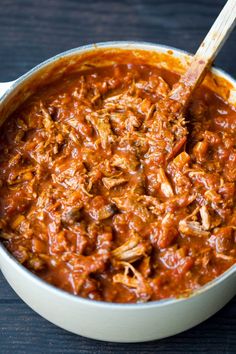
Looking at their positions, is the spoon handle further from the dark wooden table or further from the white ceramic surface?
the white ceramic surface

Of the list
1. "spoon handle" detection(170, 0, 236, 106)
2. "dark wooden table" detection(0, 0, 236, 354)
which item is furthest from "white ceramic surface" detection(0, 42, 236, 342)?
"dark wooden table" detection(0, 0, 236, 354)

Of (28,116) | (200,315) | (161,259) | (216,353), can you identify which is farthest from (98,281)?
(28,116)

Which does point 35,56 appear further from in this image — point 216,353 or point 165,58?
point 216,353

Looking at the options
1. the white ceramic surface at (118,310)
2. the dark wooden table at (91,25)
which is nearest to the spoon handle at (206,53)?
the dark wooden table at (91,25)

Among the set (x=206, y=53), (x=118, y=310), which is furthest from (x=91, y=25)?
(x=118, y=310)

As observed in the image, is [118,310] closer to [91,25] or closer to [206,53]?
[206,53]

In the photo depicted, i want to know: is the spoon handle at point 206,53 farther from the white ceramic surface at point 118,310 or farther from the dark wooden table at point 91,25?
the white ceramic surface at point 118,310
